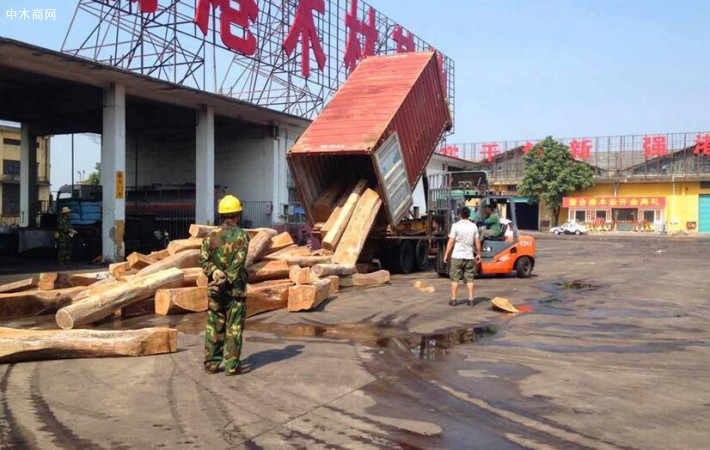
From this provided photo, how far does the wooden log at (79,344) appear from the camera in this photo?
21.0 feet

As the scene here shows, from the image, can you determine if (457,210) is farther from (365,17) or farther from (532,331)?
(365,17)

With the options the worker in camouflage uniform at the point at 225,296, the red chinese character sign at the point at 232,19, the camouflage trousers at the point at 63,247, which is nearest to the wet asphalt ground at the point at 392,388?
the worker in camouflage uniform at the point at 225,296

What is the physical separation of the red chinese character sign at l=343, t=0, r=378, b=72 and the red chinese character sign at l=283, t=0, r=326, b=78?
8.39ft

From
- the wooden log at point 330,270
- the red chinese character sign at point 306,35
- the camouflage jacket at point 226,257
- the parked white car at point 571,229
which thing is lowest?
the parked white car at point 571,229

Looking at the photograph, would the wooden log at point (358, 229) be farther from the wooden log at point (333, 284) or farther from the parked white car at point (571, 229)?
the parked white car at point (571, 229)

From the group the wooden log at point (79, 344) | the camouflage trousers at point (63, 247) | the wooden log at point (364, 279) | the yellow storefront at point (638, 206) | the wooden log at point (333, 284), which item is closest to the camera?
the wooden log at point (79, 344)

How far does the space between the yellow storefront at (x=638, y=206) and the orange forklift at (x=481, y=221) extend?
45.2m

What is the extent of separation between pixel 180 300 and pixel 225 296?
3.51 m

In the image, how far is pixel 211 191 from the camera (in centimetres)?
2252

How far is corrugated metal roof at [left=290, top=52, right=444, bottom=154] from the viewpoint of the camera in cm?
1444

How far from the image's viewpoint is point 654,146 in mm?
58281

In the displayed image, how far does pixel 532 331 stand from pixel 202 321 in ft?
15.7

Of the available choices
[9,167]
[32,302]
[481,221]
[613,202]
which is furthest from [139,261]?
[613,202]

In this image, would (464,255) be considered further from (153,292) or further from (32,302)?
(32,302)
